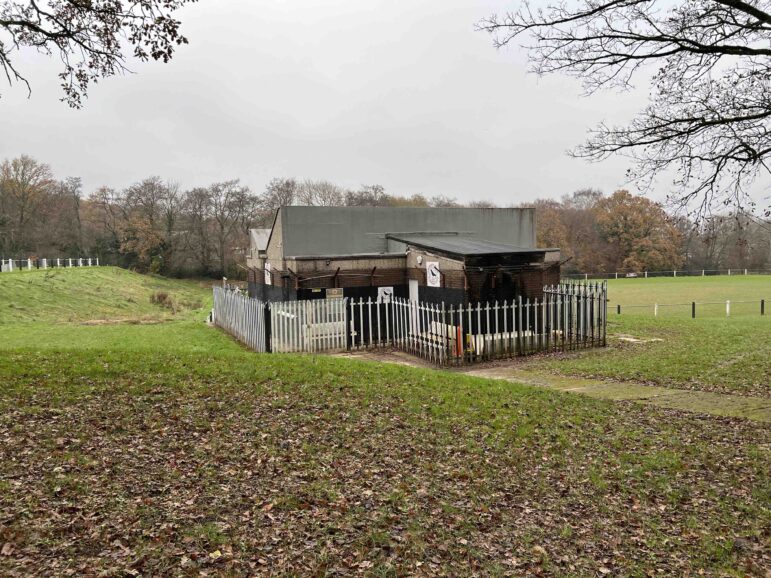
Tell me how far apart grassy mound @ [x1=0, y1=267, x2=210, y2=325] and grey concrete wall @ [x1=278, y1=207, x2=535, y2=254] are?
1027 cm

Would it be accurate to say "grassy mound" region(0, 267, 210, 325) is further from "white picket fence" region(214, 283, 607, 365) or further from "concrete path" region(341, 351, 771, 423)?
"concrete path" region(341, 351, 771, 423)

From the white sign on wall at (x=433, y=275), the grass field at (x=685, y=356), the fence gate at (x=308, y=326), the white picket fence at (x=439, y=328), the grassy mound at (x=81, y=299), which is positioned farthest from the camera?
the grassy mound at (x=81, y=299)

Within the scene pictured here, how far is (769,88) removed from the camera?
844 cm

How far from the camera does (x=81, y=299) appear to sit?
33594 millimetres

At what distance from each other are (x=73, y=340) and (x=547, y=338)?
15781 millimetres

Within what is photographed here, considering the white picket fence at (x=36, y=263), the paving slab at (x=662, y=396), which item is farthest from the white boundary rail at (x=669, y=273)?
the paving slab at (x=662, y=396)

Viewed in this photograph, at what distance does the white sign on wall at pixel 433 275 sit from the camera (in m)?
18.9

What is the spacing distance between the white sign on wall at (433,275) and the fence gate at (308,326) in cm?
325

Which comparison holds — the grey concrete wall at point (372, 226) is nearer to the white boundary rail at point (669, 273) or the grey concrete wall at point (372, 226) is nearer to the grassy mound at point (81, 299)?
the grassy mound at point (81, 299)

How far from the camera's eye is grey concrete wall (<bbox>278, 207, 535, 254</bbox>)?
859 inches

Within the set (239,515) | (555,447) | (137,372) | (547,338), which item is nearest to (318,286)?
(547,338)

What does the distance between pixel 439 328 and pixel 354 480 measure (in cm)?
1132

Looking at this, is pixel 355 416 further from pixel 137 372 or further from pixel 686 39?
pixel 686 39

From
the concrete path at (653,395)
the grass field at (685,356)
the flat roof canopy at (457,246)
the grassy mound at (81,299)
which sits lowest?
the concrete path at (653,395)
